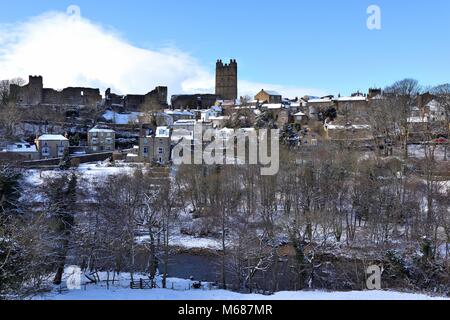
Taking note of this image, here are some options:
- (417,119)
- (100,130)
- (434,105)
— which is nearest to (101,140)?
(100,130)

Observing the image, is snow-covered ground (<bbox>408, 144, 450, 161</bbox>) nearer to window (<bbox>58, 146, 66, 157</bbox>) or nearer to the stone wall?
window (<bbox>58, 146, 66, 157</bbox>)

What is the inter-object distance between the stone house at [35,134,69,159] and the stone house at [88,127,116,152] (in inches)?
151

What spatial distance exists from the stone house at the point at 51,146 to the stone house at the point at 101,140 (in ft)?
12.6

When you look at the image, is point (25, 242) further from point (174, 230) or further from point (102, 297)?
point (174, 230)

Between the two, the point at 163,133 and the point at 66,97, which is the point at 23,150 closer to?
the point at 163,133

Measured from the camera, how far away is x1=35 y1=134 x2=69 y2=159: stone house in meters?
43.4

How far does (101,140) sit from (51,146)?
5.75m

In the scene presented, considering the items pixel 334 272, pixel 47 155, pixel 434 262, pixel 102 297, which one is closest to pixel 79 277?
pixel 102 297

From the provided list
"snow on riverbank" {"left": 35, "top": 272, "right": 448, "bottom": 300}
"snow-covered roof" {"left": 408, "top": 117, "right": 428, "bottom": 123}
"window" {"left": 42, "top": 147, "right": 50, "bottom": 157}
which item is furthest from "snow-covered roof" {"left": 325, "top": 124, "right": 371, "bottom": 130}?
"snow on riverbank" {"left": 35, "top": 272, "right": 448, "bottom": 300}

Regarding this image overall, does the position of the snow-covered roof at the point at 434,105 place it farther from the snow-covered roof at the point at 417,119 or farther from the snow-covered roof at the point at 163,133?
the snow-covered roof at the point at 163,133

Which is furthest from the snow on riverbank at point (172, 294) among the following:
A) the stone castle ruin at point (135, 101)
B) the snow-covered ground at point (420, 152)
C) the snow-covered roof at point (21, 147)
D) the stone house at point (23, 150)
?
the stone castle ruin at point (135, 101)

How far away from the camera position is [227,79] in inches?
3413

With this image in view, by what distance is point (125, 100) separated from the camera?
69.8 m

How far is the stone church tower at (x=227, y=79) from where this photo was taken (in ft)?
283
